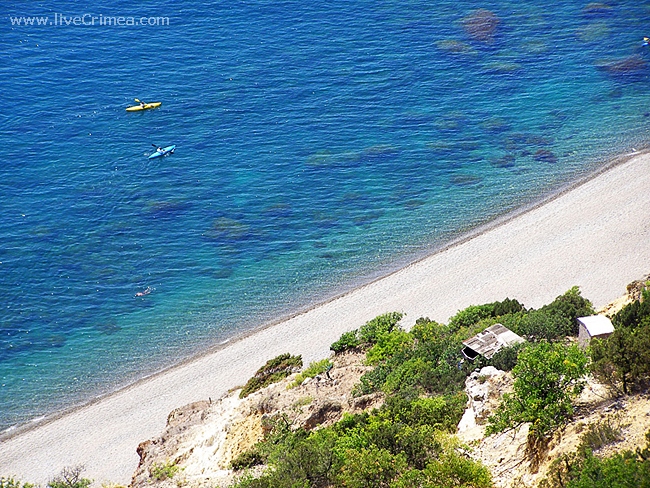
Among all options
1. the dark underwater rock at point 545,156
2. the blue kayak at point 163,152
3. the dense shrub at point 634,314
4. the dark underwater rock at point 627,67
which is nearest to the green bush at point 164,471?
the dense shrub at point 634,314

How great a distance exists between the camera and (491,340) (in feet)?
107

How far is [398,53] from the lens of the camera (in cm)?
8288

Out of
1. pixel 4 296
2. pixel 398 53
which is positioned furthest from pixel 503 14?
pixel 4 296

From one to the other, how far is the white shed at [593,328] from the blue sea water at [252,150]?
23946mm

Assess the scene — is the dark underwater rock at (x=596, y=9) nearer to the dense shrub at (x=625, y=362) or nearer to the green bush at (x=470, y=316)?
the green bush at (x=470, y=316)

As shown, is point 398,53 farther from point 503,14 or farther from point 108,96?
point 108,96

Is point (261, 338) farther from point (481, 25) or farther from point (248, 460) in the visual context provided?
point (481, 25)

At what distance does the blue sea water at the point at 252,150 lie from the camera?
51.2 meters

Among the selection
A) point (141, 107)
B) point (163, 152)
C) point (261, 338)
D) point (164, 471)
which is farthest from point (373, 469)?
point (141, 107)

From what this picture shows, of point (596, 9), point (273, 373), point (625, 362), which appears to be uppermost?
point (596, 9)

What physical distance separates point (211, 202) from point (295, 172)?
8108mm

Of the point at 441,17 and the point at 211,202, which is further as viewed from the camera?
the point at 441,17

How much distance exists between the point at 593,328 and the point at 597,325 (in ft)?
0.90
